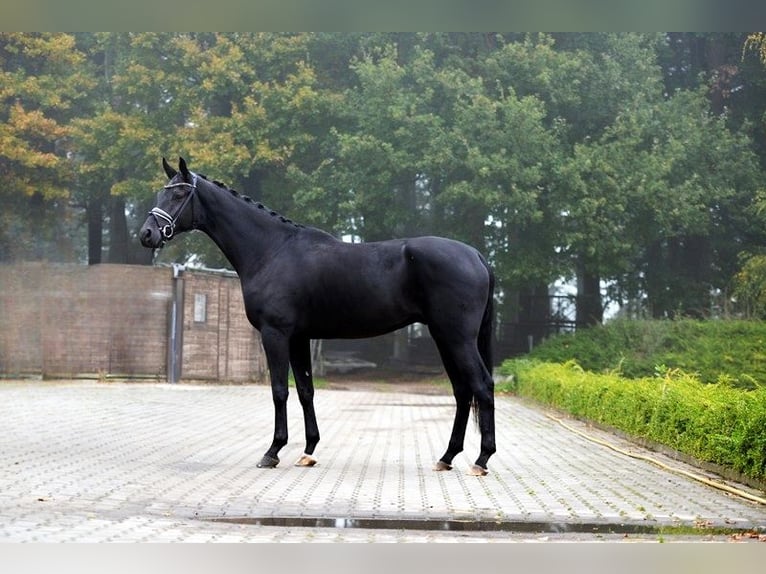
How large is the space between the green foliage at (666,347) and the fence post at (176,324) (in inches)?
321

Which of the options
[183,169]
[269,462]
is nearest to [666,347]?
[269,462]

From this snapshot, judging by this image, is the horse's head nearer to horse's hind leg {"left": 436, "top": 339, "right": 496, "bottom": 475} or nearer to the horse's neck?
the horse's neck

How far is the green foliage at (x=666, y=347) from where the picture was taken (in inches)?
773

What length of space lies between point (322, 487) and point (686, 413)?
3.62m

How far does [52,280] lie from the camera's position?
21.2 metres

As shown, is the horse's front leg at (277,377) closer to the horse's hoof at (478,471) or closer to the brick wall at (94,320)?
the horse's hoof at (478,471)

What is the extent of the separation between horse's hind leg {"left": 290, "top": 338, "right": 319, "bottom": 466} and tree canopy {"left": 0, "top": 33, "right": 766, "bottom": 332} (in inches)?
711

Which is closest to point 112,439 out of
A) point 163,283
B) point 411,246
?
point 411,246

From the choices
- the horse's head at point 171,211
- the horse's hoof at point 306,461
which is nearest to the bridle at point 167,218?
the horse's head at point 171,211

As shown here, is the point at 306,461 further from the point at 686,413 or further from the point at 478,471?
the point at 686,413

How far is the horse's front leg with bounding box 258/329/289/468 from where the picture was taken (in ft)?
25.8

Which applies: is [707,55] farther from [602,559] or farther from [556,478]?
[602,559]

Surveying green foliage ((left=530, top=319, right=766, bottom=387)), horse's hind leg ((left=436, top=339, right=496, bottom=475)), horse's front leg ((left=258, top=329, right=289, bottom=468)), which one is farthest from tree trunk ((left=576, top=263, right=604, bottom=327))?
horse's front leg ((left=258, top=329, right=289, bottom=468))

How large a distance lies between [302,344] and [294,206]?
20.6 metres
